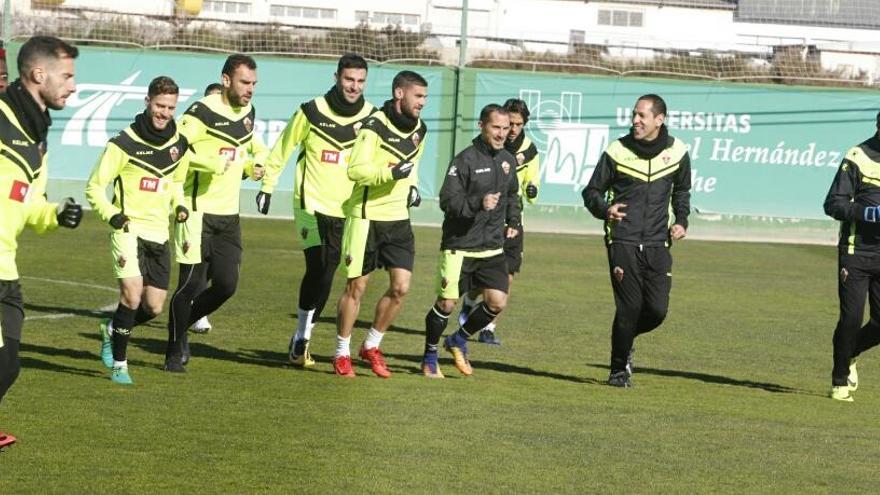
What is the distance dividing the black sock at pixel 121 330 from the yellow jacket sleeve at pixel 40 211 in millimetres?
3510

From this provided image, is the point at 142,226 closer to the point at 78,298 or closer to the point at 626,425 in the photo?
the point at 626,425

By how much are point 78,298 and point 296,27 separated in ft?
56.4

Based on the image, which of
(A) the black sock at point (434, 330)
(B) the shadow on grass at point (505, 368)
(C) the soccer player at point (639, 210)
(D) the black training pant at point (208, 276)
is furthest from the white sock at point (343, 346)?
(C) the soccer player at point (639, 210)

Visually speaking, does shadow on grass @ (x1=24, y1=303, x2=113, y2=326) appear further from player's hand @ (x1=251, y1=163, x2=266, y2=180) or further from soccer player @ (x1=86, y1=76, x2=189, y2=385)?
soccer player @ (x1=86, y1=76, x2=189, y2=385)

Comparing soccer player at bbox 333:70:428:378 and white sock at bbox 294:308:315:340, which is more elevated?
soccer player at bbox 333:70:428:378

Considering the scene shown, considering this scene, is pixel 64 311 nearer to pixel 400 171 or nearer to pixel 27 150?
pixel 400 171

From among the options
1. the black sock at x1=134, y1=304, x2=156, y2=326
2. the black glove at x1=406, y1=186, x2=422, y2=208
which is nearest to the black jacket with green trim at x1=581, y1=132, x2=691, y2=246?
the black glove at x1=406, y1=186, x2=422, y2=208

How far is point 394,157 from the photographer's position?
39.6 feet

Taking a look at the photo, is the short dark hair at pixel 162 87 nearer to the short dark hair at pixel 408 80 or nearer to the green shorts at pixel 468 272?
the short dark hair at pixel 408 80

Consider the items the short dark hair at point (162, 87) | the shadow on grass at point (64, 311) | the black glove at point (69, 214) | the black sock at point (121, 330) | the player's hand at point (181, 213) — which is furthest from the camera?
the shadow on grass at point (64, 311)

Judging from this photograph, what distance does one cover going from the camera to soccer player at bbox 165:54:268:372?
39.2ft

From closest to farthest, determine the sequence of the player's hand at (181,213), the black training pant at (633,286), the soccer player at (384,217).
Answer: the player's hand at (181,213) < the soccer player at (384,217) < the black training pant at (633,286)

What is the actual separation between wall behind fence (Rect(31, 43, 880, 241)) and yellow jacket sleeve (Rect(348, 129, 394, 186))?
62.8 feet

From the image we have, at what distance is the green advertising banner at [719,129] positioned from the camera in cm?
3161
